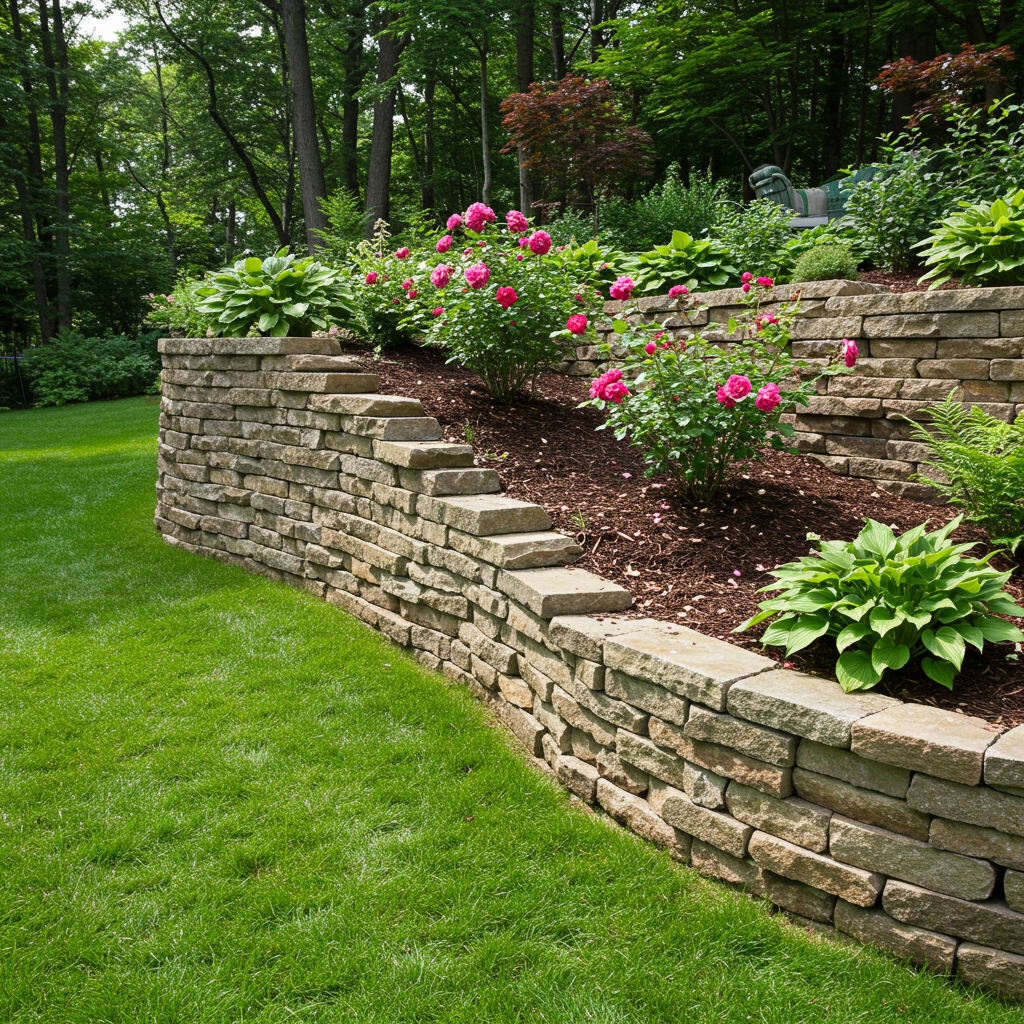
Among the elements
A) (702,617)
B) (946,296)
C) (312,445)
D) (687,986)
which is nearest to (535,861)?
(687,986)

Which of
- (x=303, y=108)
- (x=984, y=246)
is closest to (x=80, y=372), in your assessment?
(x=303, y=108)

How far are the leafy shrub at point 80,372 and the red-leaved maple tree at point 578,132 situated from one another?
10.3 m

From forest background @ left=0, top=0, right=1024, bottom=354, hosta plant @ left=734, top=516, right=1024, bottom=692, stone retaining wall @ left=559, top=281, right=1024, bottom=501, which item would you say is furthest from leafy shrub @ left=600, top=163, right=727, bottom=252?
hosta plant @ left=734, top=516, right=1024, bottom=692

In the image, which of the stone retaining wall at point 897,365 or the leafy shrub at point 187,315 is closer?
the stone retaining wall at point 897,365

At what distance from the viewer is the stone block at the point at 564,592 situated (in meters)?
2.70

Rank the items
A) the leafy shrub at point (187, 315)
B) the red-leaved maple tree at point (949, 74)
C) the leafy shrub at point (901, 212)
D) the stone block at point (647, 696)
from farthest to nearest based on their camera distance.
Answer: the red-leaved maple tree at point (949, 74), the leafy shrub at point (187, 315), the leafy shrub at point (901, 212), the stone block at point (647, 696)

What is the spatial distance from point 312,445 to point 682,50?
34.5 feet

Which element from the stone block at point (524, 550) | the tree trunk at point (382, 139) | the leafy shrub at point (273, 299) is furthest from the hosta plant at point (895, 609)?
the tree trunk at point (382, 139)

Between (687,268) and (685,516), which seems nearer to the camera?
(685,516)

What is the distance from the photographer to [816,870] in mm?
1954

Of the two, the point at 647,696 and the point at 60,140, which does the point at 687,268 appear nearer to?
the point at 647,696

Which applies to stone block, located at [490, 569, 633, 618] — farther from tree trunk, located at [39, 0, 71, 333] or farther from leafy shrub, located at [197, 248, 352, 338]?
tree trunk, located at [39, 0, 71, 333]

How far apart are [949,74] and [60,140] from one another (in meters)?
18.3

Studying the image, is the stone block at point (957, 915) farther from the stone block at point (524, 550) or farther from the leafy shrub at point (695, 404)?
the leafy shrub at point (695, 404)
